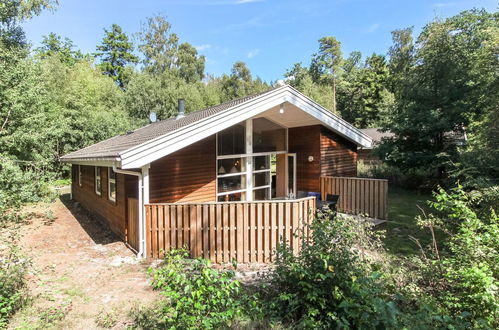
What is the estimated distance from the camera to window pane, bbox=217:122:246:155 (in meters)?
8.16

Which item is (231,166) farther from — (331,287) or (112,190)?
(331,287)

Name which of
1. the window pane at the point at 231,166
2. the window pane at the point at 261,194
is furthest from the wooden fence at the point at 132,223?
the window pane at the point at 261,194

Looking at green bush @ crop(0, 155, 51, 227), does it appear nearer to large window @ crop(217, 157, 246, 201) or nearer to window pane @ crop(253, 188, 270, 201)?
large window @ crop(217, 157, 246, 201)

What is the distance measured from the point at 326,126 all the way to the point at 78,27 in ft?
67.0

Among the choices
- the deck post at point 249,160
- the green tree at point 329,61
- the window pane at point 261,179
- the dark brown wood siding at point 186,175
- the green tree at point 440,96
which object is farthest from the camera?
the green tree at point 329,61

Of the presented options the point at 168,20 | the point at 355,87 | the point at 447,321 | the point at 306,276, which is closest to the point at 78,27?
the point at 168,20

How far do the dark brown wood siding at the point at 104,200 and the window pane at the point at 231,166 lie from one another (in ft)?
8.59

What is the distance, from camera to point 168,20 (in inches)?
1233

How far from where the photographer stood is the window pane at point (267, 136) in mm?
9258

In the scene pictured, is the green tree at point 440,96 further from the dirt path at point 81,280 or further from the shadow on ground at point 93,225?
the shadow on ground at point 93,225

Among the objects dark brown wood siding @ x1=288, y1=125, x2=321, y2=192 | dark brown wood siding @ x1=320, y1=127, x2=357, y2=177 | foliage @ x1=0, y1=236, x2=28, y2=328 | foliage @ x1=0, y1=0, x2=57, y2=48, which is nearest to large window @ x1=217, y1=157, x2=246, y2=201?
dark brown wood siding @ x1=288, y1=125, x2=321, y2=192

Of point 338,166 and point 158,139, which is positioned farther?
point 338,166

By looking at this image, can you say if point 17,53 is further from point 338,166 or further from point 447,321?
point 447,321

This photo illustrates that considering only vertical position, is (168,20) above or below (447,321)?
above
